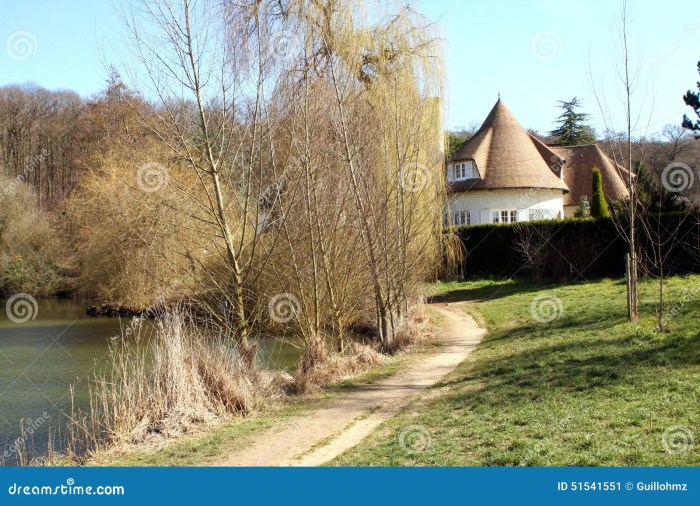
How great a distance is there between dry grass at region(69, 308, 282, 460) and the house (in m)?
25.3

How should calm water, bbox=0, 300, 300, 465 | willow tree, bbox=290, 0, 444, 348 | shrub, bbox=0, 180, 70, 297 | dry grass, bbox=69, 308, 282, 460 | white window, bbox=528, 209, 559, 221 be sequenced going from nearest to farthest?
dry grass, bbox=69, 308, 282, 460 < calm water, bbox=0, 300, 300, 465 < willow tree, bbox=290, 0, 444, 348 < white window, bbox=528, 209, 559, 221 < shrub, bbox=0, 180, 70, 297

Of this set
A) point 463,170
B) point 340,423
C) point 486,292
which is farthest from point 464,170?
point 340,423

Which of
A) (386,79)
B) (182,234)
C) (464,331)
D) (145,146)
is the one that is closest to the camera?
(386,79)

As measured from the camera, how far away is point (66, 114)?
48781mm

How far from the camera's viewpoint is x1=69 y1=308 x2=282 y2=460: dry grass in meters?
8.37

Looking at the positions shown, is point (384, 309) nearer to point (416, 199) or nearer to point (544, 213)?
point (416, 199)

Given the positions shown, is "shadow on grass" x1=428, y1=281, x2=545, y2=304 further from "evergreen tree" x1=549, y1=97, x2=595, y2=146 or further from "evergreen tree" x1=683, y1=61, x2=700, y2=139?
"evergreen tree" x1=549, y1=97, x2=595, y2=146

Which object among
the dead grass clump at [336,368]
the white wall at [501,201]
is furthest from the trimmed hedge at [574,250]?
the dead grass clump at [336,368]

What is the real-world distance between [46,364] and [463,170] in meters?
26.1

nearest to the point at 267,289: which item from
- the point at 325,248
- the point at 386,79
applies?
the point at 325,248

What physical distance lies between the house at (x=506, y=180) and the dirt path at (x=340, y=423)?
22.7m

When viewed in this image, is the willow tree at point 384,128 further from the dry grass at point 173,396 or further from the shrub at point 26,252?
the shrub at point 26,252

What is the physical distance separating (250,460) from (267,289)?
9646 mm

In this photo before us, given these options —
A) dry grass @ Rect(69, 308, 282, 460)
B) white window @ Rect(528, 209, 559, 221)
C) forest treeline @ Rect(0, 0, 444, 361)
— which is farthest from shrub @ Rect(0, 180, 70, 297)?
dry grass @ Rect(69, 308, 282, 460)
